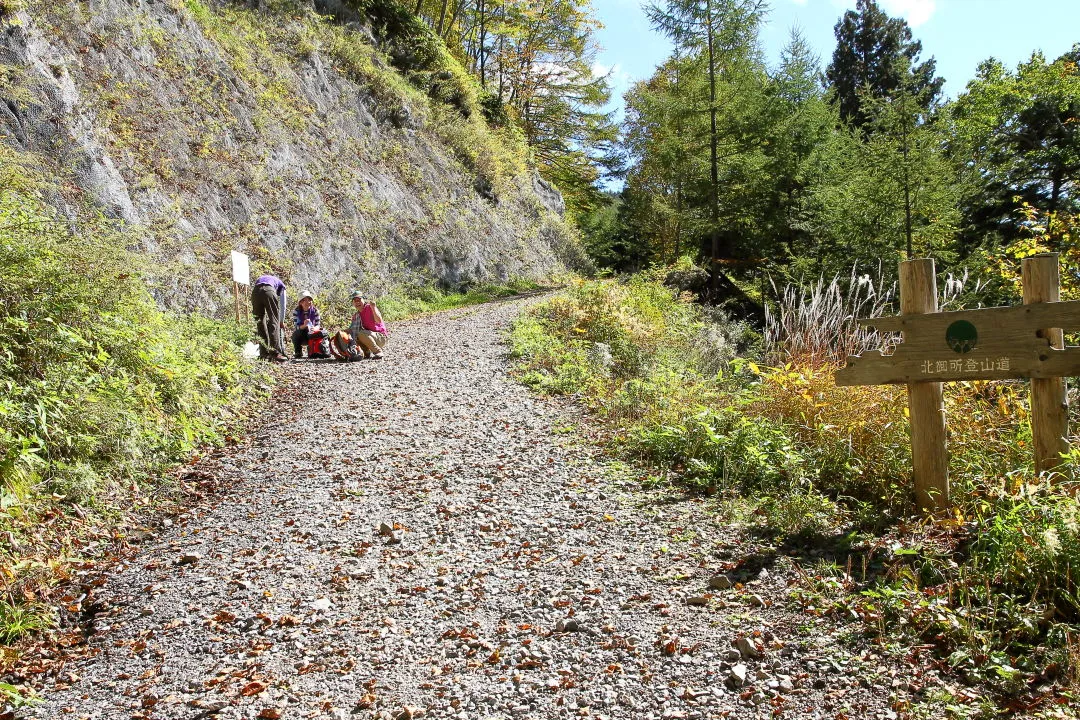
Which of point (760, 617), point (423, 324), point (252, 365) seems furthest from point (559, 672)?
point (423, 324)

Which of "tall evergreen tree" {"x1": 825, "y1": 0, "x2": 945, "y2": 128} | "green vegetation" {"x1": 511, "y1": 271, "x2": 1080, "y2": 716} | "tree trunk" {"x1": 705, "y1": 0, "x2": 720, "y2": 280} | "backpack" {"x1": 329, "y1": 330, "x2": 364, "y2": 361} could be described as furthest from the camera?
"tall evergreen tree" {"x1": 825, "y1": 0, "x2": 945, "y2": 128}

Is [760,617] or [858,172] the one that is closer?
[760,617]

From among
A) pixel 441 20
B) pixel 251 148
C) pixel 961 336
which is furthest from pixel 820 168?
pixel 441 20

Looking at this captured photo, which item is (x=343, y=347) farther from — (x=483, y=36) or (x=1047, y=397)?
(x=483, y=36)

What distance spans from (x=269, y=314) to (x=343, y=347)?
50.5 inches

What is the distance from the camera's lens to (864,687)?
2.76 meters

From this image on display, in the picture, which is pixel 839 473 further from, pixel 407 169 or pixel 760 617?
pixel 407 169

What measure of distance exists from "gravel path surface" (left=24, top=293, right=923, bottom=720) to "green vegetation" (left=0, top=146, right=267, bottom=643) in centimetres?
43

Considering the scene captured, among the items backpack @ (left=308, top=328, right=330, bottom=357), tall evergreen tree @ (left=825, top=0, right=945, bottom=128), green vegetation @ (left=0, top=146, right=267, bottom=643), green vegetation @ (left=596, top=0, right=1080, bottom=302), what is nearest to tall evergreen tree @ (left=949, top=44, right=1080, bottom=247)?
green vegetation @ (left=596, top=0, right=1080, bottom=302)

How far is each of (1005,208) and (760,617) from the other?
23.1m

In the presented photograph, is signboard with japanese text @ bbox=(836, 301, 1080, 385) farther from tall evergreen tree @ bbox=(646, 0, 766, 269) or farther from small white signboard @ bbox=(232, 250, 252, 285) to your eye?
tall evergreen tree @ bbox=(646, 0, 766, 269)

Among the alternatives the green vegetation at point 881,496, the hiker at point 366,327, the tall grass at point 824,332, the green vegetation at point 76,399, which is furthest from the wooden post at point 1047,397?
the hiker at point 366,327

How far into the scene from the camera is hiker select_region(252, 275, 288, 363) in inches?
393

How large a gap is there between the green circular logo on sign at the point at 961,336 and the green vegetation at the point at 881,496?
2.57ft
